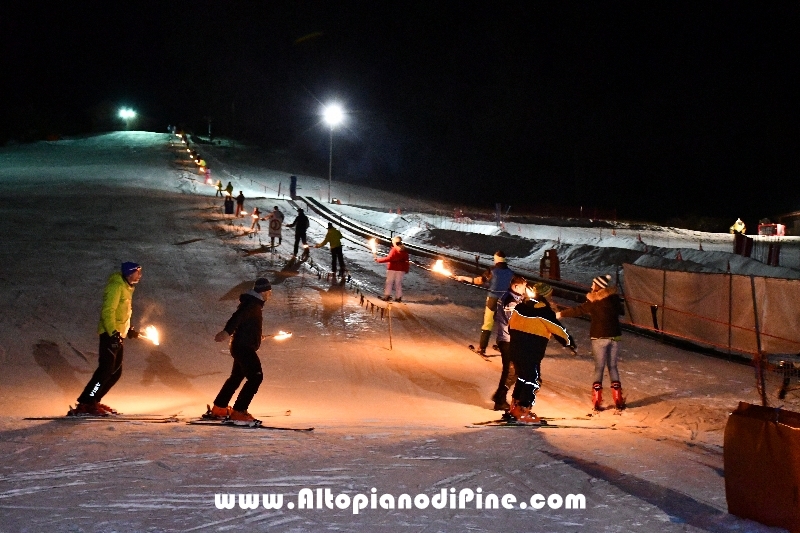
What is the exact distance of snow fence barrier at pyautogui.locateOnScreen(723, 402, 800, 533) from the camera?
17.3 feet

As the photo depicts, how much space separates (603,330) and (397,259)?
786 cm

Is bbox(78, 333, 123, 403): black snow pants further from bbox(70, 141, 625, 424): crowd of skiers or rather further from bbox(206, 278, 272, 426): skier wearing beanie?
bbox(206, 278, 272, 426): skier wearing beanie

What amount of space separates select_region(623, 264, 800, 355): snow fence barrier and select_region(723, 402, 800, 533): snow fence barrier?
8.39 m

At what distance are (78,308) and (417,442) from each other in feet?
33.3

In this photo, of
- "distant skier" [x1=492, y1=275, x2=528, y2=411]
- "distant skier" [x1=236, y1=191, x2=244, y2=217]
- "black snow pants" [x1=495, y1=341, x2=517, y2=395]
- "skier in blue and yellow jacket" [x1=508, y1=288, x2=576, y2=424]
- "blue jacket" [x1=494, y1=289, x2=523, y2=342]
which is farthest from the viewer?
"distant skier" [x1=236, y1=191, x2=244, y2=217]

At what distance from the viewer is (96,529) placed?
197 inches

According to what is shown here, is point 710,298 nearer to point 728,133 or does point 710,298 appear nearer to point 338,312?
point 338,312

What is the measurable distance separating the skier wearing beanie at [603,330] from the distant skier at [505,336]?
82cm

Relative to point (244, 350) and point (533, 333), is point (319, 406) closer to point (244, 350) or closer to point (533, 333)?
point (244, 350)

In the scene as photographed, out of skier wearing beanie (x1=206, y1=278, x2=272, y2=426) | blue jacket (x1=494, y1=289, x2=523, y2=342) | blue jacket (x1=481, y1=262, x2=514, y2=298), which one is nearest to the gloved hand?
skier wearing beanie (x1=206, y1=278, x2=272, y2=426)

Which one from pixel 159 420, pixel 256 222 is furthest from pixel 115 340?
pixel 256 222

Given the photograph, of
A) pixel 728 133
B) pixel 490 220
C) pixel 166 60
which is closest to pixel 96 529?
pixel 490 220

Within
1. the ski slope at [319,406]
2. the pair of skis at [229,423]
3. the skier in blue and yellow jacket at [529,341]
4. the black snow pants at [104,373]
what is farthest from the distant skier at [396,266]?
the pair of skis at [229,423]

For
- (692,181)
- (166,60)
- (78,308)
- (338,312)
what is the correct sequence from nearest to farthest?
(78,308) < (338,312) < (692,181) < (166,60)
